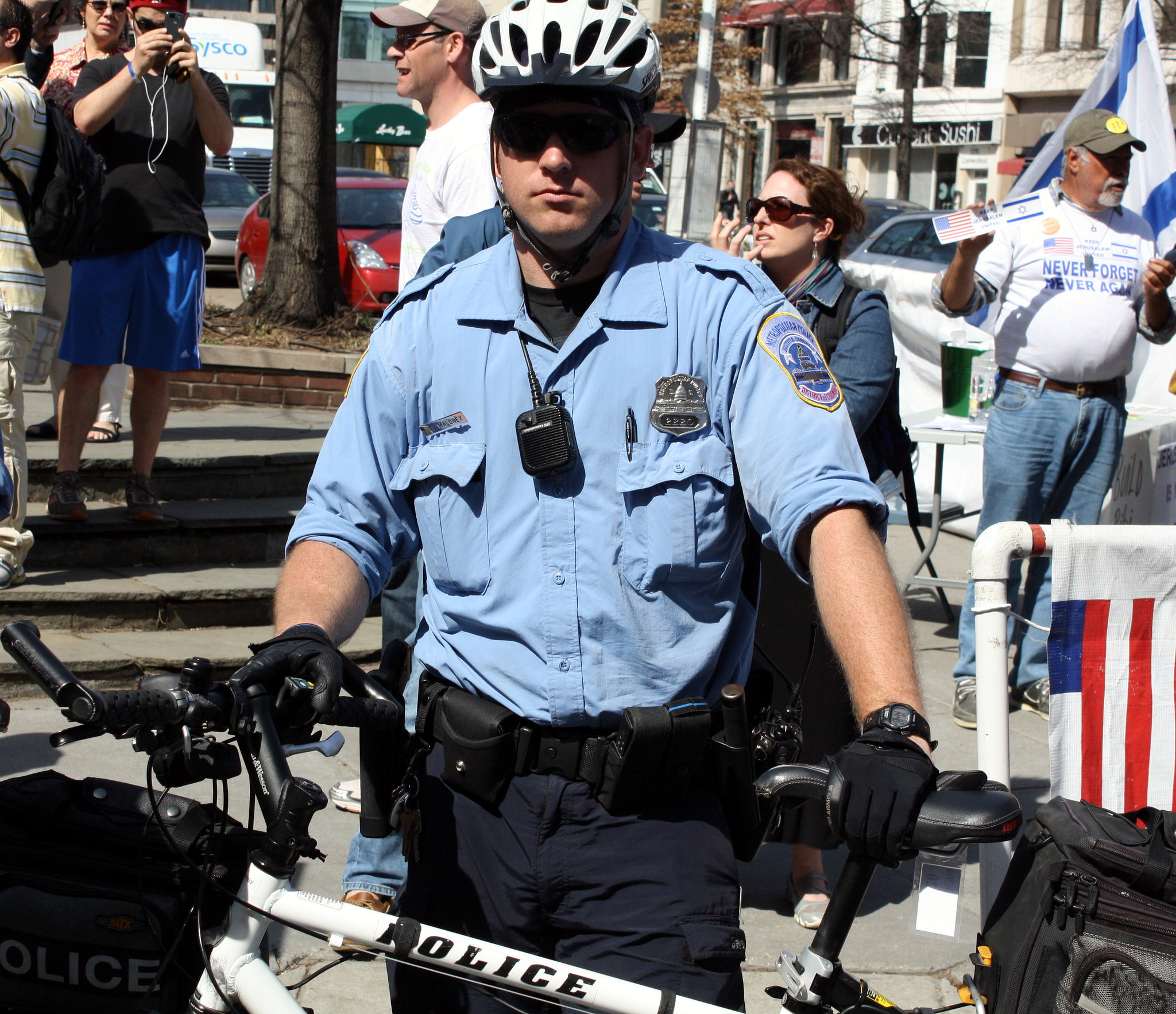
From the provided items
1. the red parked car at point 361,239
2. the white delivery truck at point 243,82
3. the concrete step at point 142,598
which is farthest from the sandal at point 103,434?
Result: the white delivery truck at point 243,82

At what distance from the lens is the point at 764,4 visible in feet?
143

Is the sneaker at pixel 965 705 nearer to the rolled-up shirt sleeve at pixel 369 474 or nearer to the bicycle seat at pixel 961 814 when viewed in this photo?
the rolled-up shirt sleeve at pixel 369 474

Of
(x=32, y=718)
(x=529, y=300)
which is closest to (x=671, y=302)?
(x=529, y=300)

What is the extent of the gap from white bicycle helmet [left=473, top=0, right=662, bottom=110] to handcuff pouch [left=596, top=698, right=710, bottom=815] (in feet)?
3.28

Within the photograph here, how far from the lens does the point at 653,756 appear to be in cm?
192

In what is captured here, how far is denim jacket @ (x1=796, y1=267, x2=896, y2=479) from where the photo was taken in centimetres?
406

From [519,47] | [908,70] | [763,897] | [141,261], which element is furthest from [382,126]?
[519,47]

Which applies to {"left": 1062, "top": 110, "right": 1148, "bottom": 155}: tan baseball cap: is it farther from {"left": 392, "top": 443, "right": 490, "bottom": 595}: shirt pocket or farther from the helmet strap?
{"left": 392, "top": 443, "right": 490, "bottom": 595}: shirt pocket

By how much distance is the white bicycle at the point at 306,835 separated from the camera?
60.5 inches

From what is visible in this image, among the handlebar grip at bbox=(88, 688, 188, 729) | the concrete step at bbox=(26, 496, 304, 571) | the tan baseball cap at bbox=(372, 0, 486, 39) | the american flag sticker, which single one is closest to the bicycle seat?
the handlebar grip at bbox=(88, 688, 188, 729)

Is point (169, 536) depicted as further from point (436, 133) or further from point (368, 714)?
point (368, 714)

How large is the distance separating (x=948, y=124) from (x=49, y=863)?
137 feet

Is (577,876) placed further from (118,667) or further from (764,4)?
(764,4)

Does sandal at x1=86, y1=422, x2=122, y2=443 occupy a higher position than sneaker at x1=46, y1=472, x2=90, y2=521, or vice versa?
sandal at x1=86, y1=422, x2=122, y2=443
